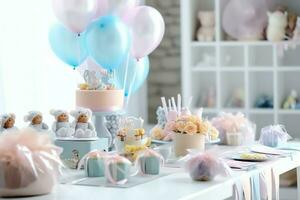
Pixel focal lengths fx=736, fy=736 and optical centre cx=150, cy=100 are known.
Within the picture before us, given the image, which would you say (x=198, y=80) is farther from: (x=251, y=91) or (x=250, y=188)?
(x=250, y=188)

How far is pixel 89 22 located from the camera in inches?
123

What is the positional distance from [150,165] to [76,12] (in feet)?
3.04

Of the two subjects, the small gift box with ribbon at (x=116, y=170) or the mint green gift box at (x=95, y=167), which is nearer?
the small gift box with ribbon at (x=116, y=170)

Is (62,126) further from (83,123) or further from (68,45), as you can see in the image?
(68,45)

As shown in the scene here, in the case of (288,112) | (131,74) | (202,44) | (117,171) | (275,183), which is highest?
(202,44)

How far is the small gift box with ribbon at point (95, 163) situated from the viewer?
2.37 metres

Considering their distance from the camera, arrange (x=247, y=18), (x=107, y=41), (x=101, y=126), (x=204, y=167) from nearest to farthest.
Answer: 1. (x=204, y=167)
2. (x=101, y=126)
3. (x=107, y=41)
4. (x=247, y=18)

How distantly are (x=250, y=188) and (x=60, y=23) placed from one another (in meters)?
1.26

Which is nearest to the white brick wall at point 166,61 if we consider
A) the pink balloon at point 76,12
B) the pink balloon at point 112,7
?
the pink balloon at point 112,7

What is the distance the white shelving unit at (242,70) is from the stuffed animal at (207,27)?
0.14 ft

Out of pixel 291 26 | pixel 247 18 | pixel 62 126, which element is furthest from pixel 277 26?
pixel 62 126

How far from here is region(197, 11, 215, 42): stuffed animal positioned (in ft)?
16.4

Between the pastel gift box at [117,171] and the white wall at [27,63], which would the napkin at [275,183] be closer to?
the pastel gift box at [117,171]

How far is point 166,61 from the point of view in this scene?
17.9ft
